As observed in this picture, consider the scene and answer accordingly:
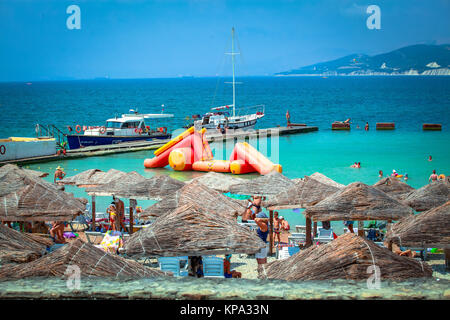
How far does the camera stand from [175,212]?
9.14 m

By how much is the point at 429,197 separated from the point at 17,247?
10231 millimetres

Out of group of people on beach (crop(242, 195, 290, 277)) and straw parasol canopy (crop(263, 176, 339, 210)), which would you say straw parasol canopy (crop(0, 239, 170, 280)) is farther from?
straw parasol canopy (crop(263, 176, 339, 210))

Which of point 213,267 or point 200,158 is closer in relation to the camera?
point 213,267

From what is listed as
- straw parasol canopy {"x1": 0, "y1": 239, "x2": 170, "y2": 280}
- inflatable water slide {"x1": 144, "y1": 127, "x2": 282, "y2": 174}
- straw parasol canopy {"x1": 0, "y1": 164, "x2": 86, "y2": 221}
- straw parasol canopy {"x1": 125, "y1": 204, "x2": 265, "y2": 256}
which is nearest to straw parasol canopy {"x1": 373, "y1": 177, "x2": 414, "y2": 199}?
straw parasol canopy {"x1": 125, "y1": 204, "x2": 265, "y2": 256}

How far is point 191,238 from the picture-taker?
345 inches

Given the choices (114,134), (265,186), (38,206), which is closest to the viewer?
(38,206)

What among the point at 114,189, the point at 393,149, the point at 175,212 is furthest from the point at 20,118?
the point at 175,212

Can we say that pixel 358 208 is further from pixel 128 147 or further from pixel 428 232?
pixel 128 147

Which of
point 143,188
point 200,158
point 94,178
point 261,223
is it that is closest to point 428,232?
point 261,223

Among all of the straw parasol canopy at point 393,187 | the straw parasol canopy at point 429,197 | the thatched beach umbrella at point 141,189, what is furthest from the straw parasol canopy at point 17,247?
the straw parasol canopy at point 393,187

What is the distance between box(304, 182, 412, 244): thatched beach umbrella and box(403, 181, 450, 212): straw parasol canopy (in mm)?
2240

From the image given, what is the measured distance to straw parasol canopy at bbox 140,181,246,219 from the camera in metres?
12.2
